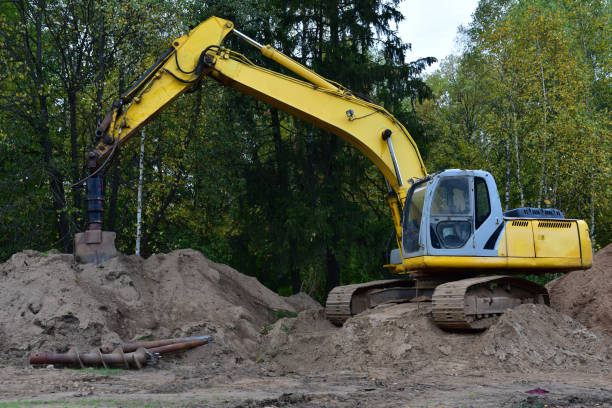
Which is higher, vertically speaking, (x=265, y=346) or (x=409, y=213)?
(x=409, y=213)

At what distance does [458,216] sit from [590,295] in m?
3.43

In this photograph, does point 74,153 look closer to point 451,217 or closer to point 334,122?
point 334,122

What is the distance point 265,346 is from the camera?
33.5ft

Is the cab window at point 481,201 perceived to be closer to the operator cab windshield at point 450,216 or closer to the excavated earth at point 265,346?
the operator cab windshield at point 450,216

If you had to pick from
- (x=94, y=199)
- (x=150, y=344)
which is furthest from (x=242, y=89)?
(x=150, y=344)

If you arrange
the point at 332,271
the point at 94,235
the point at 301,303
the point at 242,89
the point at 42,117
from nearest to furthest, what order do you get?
the point at 94,235 < the point at 242,89 < the point at 301,303 < the point at 42,117 < the point at 332,271

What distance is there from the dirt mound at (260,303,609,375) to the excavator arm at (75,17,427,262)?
2059mm

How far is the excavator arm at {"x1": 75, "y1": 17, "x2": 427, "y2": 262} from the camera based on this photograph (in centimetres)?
1030

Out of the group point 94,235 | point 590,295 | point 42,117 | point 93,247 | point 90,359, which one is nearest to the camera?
point 90,359

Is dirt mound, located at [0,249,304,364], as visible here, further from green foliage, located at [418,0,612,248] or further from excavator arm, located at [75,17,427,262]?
green foliage, located at [418,0,612,248]

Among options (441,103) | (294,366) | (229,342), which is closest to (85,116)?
(229,342)

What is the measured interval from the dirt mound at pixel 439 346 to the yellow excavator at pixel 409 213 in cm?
37

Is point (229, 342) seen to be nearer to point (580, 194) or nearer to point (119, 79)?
point (119, 79)

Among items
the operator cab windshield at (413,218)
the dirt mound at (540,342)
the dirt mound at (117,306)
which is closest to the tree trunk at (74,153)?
the dirt mound at (117,306)
